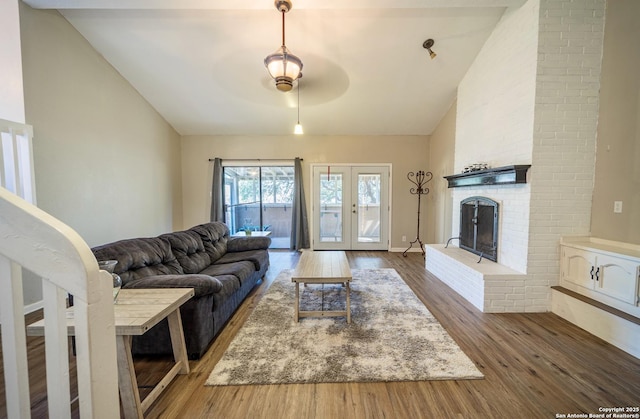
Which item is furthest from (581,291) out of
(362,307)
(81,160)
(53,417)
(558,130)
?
(81,160)

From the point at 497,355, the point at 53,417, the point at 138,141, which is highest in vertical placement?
the point at 138,141

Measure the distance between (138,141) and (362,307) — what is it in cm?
454

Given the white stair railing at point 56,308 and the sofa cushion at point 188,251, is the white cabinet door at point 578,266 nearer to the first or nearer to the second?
the white stair railing at point 56,308

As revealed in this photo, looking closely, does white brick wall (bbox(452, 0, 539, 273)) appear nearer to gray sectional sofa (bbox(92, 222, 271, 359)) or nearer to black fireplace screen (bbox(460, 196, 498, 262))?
black fireplace screen (bbox(460, 196, 498, 262))

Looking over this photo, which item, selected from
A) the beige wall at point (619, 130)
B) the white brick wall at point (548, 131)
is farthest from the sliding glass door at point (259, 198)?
the beige wall at point (619, 130)

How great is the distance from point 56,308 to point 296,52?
12.1 feet

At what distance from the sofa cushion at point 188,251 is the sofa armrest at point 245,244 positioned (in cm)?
59

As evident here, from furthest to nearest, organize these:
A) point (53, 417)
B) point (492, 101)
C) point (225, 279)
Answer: point (492, 101) → point (225, 279) → point (53, 417)

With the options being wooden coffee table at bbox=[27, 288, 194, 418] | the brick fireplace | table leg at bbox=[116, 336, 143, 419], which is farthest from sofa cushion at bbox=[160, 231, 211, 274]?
the brick fireplace

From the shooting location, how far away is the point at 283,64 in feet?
7.85

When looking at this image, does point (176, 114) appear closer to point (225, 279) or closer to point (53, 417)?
point (225, 279)

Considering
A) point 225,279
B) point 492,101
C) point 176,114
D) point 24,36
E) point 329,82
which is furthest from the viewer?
point 176,114

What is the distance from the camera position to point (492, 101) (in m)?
3.20

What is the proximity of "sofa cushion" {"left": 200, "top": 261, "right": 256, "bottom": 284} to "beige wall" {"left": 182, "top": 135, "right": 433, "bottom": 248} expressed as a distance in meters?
2.78
